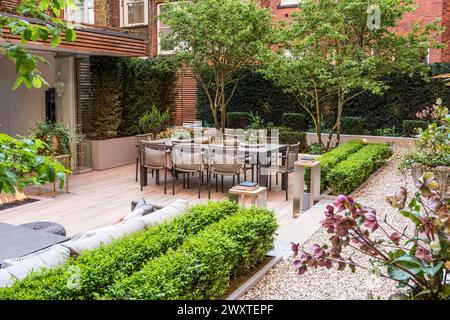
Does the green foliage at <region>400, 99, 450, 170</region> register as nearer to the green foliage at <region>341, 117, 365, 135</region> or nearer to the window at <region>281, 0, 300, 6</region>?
the green foliage at <region>341, 117, 365, 135</region>

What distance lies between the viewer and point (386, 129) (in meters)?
14.9

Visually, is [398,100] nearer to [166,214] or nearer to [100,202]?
[100,202]

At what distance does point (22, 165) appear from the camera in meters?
1.95

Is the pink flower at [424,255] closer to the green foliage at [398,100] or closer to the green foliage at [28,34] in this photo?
the green foliage at [28,34]

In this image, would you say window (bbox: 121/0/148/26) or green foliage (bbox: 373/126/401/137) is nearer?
green foliage (bbox: 373/126/401/137)

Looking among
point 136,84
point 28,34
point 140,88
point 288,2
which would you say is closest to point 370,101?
point 288,2

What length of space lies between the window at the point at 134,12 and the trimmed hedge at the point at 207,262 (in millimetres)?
16567

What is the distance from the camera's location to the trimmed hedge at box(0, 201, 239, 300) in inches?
122

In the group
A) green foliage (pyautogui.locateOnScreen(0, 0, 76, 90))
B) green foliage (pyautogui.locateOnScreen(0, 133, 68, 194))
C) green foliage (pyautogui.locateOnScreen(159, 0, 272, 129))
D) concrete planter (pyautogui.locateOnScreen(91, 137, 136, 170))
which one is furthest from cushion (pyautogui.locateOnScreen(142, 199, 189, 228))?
concrete planter (pyautogui.locateOnScreen(91, 137, 136, 170))

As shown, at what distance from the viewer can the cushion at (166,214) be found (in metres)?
4.93

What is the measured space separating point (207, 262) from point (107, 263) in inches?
31.9

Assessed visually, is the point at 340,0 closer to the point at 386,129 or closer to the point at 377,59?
the point at 377,59
